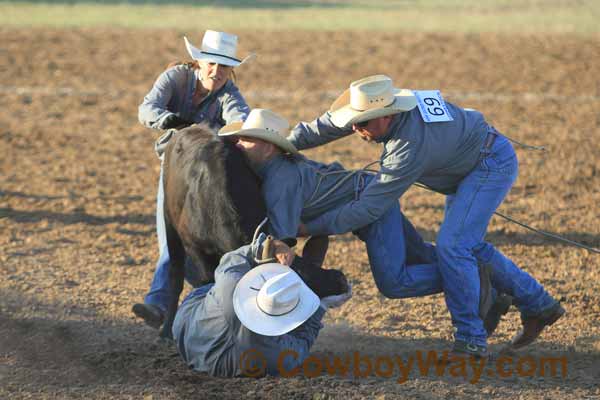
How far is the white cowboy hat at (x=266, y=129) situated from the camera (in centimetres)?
543

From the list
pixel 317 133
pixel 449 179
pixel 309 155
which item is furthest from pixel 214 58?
pixel 309 155

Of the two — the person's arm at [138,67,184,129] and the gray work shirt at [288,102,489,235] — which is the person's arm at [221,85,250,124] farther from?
the gray work shirt at [288,102,489,235]

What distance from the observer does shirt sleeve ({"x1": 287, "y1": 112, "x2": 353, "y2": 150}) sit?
5828 mm

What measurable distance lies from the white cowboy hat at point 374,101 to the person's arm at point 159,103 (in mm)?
1140

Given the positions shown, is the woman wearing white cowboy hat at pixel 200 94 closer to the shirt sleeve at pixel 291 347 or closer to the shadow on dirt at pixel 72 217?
the shirt sleeve at pixel 291 347

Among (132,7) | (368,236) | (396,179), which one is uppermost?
(396,179)

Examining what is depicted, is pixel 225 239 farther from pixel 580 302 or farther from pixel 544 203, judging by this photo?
pixel 544 203

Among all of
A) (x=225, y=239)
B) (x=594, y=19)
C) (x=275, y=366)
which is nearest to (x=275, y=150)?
(x=225, y=239)

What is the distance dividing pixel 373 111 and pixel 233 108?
1.20 metres

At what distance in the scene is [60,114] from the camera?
41.0ft

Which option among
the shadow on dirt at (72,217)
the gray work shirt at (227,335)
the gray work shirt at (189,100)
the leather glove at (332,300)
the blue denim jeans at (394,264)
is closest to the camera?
the gray work shirt at (227,335)

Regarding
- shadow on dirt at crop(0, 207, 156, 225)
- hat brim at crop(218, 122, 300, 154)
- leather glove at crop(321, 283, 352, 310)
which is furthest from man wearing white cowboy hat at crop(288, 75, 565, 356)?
shadow on dirt at crop(0, 207, 156, 225)

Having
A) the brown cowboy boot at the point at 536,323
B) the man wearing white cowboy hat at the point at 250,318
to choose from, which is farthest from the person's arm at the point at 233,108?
the brown cowboy boot at the point at 536,323

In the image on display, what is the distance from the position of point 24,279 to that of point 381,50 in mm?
11271
